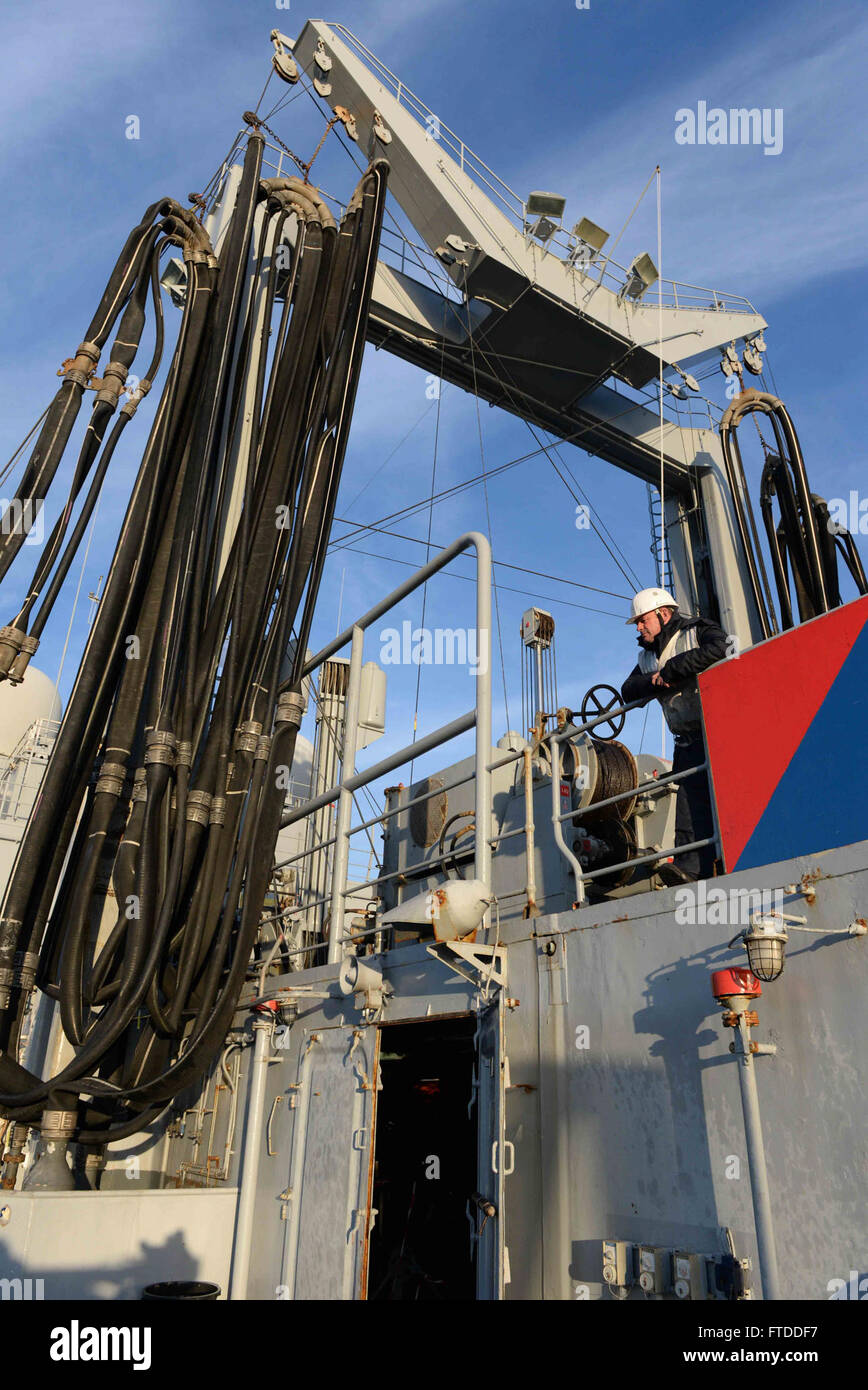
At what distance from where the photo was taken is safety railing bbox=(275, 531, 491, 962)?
14.8 ft

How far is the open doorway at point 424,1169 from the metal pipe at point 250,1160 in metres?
0.80

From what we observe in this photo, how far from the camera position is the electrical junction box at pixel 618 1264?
3277mm

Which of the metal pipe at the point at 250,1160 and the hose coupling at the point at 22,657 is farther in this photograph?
the metal pipe at the point at 250,1160

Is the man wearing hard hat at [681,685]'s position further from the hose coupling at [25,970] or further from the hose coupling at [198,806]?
the hose coupling at [25,970]

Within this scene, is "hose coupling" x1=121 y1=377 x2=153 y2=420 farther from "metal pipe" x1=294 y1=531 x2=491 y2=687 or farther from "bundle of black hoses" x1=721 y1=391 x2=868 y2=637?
"bundle of black hoses" x1=721 y1=391 x2=868 y2=637

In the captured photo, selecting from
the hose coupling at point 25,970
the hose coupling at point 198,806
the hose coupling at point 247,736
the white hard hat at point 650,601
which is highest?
the white hard hat at point 650,601

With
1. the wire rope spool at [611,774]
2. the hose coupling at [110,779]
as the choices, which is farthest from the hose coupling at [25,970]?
the wire rope spool at [611,774]

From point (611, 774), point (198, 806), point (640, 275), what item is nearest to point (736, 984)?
point (611, 774)

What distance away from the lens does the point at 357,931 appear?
242 inches

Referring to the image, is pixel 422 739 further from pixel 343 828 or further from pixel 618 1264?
pixel 618 1264

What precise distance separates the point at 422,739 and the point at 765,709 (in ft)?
6.76

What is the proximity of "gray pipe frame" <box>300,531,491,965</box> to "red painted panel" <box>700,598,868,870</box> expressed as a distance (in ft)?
3.87
